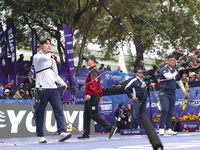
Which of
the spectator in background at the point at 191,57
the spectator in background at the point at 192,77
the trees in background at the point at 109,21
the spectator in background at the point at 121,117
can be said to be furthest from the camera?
the trees in background at the point at 109,21

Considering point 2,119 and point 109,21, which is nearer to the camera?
point 2,119

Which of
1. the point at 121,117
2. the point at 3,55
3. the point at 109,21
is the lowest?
the point at 121,117

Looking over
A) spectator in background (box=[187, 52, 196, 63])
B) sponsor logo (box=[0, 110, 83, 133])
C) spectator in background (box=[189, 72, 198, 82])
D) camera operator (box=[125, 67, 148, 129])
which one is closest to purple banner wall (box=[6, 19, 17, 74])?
spectator in background (box=[187, 52, 196, 63])

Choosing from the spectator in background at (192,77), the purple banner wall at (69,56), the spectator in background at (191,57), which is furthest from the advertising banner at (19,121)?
the spectator in background at (191,57)

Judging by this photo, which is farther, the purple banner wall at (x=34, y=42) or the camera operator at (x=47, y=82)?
the purple banner wall at (x=34, y=42)

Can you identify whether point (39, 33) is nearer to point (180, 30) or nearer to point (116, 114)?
point (180, 30)

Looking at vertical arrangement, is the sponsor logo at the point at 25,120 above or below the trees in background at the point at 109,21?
below

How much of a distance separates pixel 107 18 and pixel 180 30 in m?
5.34

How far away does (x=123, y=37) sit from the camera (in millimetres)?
33344

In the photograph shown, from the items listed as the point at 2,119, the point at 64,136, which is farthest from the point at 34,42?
the point at 64,136

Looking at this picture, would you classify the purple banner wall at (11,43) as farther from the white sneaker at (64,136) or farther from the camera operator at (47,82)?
the white sneaker at (64,136)

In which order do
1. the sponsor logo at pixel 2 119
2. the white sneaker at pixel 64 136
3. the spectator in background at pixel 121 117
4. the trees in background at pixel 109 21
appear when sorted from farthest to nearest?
the trees in background at pixel 109 21 < the spectator in background at pixel 121 117 < the sponsor logo at pixel 2 119 < the white sneaker at pixel 64 136

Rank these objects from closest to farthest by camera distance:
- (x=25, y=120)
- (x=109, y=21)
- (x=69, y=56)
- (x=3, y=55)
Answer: (x=25, y=120), (x=69, y=56), (x=3, y=55), (x=109, y=21)

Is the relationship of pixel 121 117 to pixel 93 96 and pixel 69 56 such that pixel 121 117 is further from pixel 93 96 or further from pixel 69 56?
pixel 69 56
